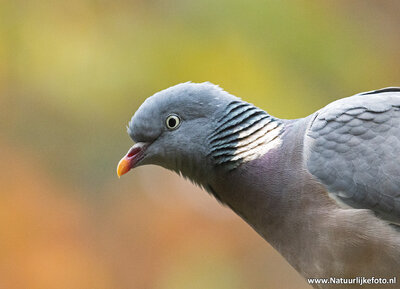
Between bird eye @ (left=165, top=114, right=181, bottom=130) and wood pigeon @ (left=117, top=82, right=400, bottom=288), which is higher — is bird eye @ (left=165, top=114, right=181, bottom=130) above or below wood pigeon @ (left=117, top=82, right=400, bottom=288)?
above

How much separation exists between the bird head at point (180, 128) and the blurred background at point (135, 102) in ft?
6.91

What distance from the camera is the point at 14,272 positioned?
678cm

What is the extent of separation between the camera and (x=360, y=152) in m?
3.35

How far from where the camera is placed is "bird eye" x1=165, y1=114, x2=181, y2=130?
3672 mm

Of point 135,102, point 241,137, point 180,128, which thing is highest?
point 180,128

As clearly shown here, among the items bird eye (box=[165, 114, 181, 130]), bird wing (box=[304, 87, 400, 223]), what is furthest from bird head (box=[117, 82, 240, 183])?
bird wing (box=[304, 87, 400, 223])

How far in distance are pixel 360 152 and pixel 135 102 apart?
10.2 ft

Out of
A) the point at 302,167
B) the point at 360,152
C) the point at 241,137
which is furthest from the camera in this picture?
the point at 241,137

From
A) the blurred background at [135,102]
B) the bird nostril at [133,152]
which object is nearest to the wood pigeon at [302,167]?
the bird nostril at [133,152]

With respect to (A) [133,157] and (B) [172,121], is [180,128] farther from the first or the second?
(A) [133,157]

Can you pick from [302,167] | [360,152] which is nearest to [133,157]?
[302,167]

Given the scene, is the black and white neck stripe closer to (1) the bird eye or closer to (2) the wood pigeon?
(2) the wood pigeon

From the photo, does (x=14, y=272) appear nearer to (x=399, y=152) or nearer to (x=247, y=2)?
(x=247, y=2)

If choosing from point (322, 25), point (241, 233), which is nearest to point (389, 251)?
point (322, 25)
